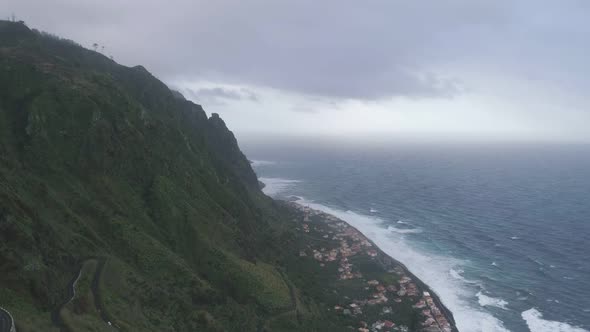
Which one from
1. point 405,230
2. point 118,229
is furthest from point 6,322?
point 405,230

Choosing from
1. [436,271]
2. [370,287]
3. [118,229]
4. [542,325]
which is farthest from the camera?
[436,271]

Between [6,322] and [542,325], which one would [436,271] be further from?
[6,322]

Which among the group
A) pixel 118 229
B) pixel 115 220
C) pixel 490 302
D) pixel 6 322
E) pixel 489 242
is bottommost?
pixel 490 302

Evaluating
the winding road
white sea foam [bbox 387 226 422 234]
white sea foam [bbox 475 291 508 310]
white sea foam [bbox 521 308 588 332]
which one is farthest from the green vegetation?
white sea foam [bbox 387 226 422 234]

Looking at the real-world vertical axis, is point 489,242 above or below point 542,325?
above

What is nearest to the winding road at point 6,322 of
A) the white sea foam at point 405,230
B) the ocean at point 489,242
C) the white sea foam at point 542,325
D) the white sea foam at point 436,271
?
the white sea foam at point 436,271
